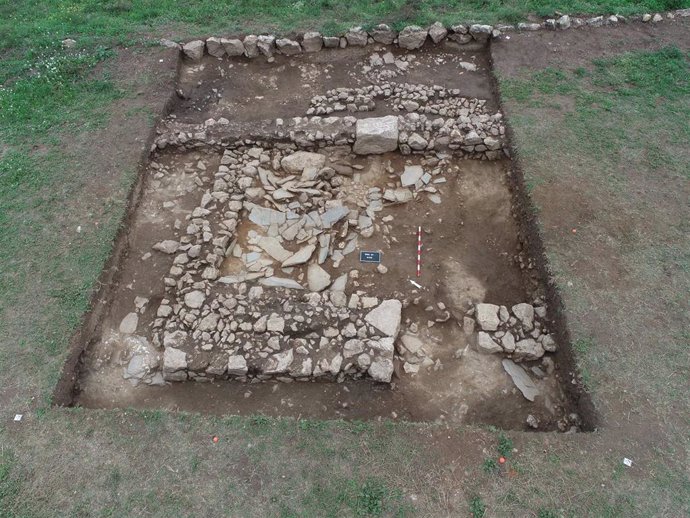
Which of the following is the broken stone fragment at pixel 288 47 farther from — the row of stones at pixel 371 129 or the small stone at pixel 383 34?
the row of stones at pixel 371 129

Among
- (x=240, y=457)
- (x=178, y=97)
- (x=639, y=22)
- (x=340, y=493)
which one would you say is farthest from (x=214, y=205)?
(x=639, y=22)

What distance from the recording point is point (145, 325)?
21.9 ft

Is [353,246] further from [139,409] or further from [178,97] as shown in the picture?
[178,97]

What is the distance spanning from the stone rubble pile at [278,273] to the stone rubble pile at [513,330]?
1.14 meters

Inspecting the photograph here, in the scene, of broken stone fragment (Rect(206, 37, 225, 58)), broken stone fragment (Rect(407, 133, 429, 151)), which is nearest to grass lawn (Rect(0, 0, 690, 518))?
broken stone fragment (Rect(206, 37, 225, 58))

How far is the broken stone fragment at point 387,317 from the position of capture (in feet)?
20.7

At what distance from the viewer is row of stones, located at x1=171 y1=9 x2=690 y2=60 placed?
10.4 m

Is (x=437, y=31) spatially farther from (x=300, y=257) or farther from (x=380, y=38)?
(x=300, y=257)

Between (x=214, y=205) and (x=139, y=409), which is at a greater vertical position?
(x=214, y=205)

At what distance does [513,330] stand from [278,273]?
3477 millimetres

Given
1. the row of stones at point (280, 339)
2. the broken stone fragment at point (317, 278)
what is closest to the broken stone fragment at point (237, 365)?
Result: the row of stones at point (280, 339)

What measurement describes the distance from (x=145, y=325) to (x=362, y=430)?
3469 mm

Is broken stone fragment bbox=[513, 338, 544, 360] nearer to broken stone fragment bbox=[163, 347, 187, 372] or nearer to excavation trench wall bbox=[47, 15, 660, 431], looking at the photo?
excavation trench wall bbox=[47, 15, 660, 431]

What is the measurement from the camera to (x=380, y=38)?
10.6 meters
